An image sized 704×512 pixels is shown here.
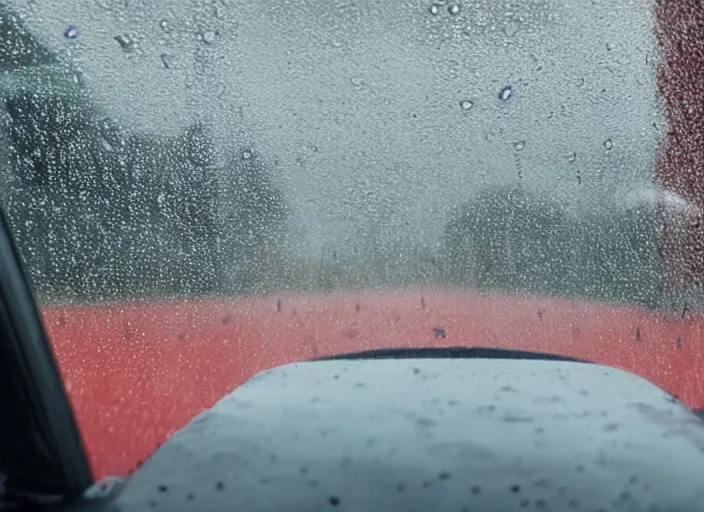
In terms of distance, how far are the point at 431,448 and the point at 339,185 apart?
6.92 ft

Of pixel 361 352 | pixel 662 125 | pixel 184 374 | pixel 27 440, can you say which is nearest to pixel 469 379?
pixel 361 352

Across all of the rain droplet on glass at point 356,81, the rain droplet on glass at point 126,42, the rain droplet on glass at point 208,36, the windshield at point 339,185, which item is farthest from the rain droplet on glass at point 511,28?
the rain droplet on glass at point 126,42

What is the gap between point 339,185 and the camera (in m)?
3.53

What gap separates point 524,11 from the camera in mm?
3455

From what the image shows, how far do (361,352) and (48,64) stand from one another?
1621 mm

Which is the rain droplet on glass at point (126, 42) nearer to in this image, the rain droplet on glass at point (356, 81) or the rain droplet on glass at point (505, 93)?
the rain droplet on glass at point (356, 81)

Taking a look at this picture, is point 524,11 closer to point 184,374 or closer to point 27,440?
point 184,374

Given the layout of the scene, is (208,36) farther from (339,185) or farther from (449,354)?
(449,354)

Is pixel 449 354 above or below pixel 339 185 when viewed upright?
below

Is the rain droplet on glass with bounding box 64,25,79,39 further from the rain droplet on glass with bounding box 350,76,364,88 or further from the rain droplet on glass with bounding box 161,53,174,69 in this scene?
the rain droplet on glass with bounding box 350,76,364,88

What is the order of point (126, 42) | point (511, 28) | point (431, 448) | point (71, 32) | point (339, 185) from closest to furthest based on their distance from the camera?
point (431, 448) < point (71, 32) < point (126, 42) < point (511, 28) < point (339, 185)

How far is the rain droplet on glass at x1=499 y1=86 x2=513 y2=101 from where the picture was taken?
3.50 m

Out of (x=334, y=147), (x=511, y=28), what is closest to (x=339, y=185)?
(x=334, y=147)

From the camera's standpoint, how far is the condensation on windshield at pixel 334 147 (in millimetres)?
3234
